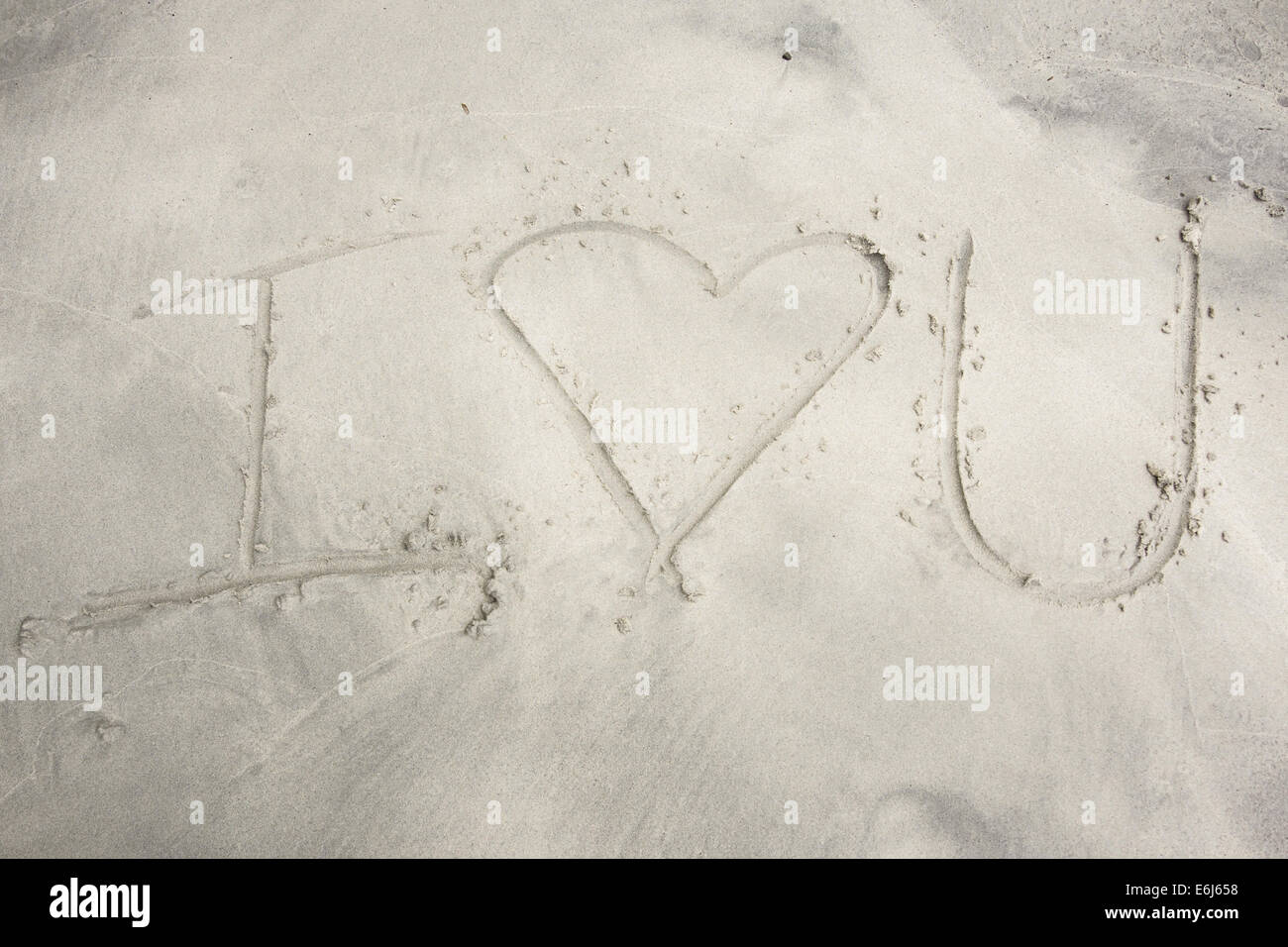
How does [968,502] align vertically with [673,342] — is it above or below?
below

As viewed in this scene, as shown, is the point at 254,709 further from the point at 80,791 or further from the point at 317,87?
the point at 317,87
